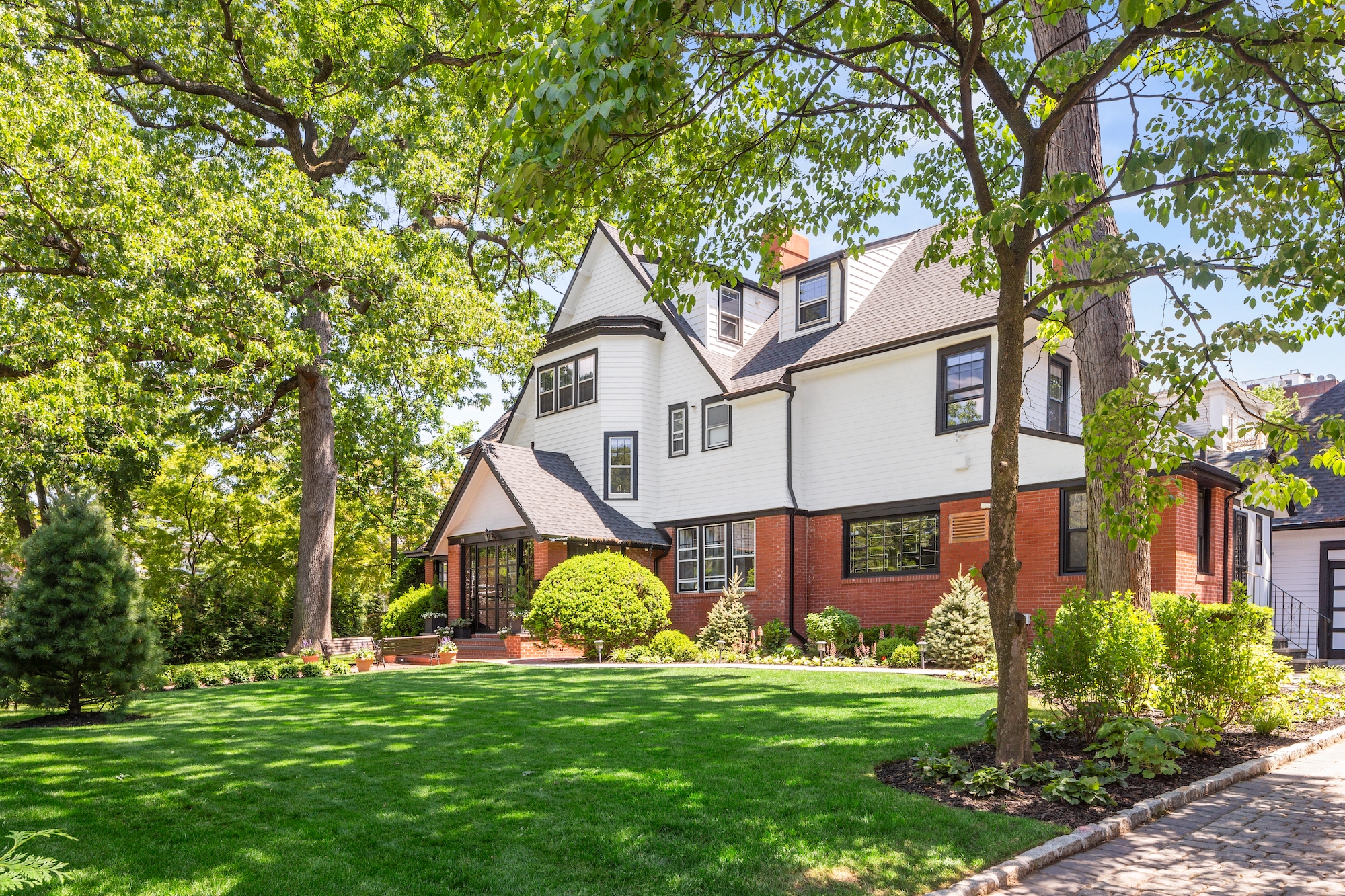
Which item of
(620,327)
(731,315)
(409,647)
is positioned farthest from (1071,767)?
(731,315)

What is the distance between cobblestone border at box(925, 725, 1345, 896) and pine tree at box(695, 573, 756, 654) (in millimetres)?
13008

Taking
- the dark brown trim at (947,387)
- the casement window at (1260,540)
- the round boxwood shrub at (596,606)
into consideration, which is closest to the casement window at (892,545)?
the dark brown trim at (947,387)

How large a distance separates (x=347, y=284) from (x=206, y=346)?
3543 millimetres

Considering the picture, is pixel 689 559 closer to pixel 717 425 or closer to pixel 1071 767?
pixel 717 425

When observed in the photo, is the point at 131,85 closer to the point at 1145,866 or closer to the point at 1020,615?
the point at 1020,615

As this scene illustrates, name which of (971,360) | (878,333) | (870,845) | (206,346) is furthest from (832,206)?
(206,346)

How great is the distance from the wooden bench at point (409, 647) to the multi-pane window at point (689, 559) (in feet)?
22.2

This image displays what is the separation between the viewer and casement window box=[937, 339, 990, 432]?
61.8ft

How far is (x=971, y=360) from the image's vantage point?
1909cm

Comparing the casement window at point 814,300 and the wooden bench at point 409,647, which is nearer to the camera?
the wooden bench at point 409,647

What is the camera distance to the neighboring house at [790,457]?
1834cm

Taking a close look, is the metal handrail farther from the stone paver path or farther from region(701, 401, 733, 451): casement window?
the stone paver path

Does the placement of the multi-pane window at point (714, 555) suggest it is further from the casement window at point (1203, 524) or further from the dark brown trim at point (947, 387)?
the casement window at point (1203, 524)

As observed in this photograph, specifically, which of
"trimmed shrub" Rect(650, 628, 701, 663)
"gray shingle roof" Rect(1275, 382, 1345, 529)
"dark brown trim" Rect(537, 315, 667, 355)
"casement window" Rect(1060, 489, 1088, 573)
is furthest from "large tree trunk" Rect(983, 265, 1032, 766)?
"dark brown trim" Rect(537, 315, 667, 355)
